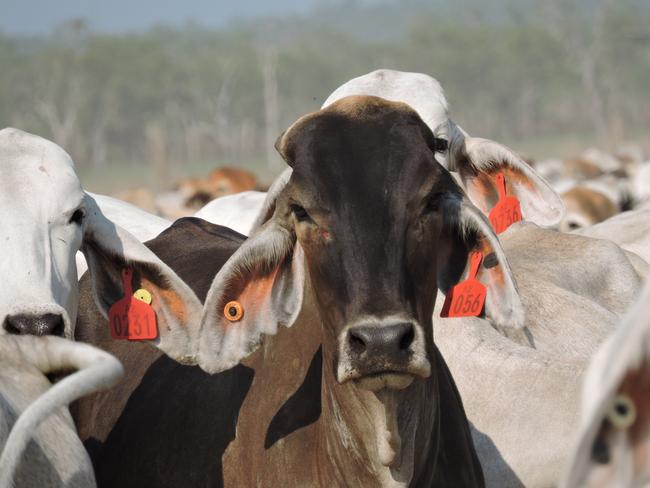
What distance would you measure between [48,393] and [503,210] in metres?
2.70

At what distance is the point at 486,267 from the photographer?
4.34 m

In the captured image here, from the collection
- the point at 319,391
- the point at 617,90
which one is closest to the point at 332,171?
the point at 319,391

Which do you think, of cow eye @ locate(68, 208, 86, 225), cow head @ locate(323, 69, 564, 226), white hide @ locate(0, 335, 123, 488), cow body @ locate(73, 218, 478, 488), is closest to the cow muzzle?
cow body @ locate(73, 218, 478, 488)

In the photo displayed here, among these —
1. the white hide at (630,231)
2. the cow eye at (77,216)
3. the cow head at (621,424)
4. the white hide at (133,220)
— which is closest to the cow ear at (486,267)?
the cow eye at (77,216)

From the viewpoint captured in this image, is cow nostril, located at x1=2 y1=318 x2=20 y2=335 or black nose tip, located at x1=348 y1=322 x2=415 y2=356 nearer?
black nose tip, located at x1=348 y1=322 x2=415 y2=356

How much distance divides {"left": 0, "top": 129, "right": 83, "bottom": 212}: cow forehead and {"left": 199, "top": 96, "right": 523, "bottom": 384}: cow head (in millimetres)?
781

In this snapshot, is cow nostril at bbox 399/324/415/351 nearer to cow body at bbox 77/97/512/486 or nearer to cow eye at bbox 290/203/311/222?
cow body at bbox 77/97/512/486

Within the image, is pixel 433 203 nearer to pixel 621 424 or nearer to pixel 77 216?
pixel 77 216

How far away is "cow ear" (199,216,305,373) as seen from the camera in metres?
4.31

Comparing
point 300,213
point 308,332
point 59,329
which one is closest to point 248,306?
point 308,332

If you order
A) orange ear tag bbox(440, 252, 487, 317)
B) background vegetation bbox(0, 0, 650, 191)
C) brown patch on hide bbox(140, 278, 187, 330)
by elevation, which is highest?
orange ear tag bbox(440, 252, 487, 317)

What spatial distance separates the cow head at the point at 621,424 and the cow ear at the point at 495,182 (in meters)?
3.36

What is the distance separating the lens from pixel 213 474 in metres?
4.56

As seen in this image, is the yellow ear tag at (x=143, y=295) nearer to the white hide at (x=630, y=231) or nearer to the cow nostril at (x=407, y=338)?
the cow nostril at (x=407, y=338)
